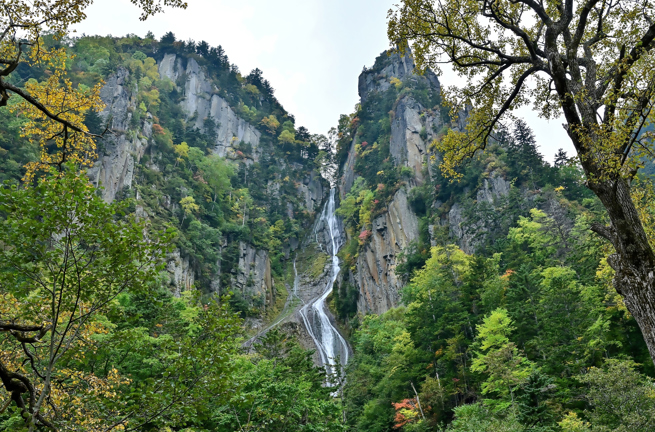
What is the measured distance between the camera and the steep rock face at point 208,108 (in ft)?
214

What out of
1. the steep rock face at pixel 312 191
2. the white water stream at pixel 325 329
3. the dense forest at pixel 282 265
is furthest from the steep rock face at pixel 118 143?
the steep rock face at pixel 312 191

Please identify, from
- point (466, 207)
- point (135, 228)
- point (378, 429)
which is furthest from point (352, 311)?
point (135, 228)

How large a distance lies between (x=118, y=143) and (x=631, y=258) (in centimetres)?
4120

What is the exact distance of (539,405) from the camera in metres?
12.0

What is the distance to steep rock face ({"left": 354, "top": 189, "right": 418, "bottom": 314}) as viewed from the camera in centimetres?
3731

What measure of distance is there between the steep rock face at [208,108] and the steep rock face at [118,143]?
2187cm

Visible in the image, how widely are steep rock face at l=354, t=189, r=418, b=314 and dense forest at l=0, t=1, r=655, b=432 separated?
0.26 metres

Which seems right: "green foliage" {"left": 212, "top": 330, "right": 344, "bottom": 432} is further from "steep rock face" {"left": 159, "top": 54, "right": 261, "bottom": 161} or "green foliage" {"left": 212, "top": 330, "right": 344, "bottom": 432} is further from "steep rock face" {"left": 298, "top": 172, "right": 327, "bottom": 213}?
"steep rock face" {"left": 159, "top": 54, "right": 261, "bottom": 161}

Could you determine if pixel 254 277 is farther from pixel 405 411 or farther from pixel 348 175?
pixel 405 411

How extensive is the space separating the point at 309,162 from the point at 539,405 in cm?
6422

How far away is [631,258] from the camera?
4293mm

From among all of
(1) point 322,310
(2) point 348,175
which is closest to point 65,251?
(1) point 322,310

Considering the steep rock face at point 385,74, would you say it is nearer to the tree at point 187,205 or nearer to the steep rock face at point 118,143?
the steep rock face at point 118,143

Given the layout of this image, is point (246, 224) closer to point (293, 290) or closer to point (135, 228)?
point (293, 290)
